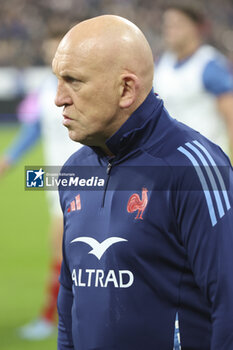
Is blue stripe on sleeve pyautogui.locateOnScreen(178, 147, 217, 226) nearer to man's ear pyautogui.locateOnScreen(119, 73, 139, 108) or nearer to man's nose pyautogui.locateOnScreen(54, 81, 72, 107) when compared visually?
man's ear pyautogui.locateOnScreen(119, 73, 139, 108)

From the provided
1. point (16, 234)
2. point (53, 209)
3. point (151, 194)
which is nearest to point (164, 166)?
point (151, 194)

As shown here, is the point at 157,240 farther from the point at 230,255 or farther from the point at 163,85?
the point at 163,85

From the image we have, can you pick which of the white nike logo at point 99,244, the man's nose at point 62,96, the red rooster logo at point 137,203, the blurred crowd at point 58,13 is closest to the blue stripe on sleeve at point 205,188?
the red rooster logo at point 137,203

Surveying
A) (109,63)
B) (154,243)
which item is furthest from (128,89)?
(154,243)

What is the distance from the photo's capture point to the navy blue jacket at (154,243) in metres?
2.12

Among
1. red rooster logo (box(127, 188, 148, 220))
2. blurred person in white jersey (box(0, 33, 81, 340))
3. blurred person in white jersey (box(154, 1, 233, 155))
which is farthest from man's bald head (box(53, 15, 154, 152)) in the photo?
blurred person in white jersey (box(154, 1, 233, 155))

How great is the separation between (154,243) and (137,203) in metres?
0.13

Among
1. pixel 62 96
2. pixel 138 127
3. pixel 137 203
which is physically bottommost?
pixel 137 203

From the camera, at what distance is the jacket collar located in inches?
90.7

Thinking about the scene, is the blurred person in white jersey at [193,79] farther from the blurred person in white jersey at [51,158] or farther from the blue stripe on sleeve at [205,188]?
the blue stripe on sleeve at [205,188]

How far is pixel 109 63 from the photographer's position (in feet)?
7.30

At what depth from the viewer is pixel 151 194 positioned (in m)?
2.22

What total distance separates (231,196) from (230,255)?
0.62 ft

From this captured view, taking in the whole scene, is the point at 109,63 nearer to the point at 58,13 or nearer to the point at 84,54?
the point at 84,54
